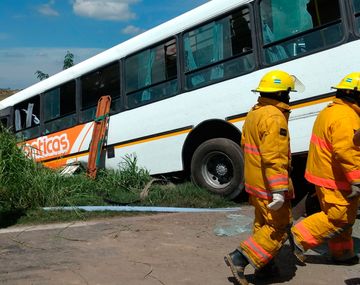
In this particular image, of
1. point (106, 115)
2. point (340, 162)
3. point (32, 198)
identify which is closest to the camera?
point (340, 162)

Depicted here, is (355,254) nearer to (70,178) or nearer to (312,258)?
(312,258)

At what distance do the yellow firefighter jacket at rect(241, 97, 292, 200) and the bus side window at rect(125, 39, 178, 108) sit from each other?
3.72m

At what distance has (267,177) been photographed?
3.59 metres

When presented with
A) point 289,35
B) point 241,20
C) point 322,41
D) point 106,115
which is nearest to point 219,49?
point 241,20

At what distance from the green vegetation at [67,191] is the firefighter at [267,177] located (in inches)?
121

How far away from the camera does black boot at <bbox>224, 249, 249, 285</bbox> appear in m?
3.63

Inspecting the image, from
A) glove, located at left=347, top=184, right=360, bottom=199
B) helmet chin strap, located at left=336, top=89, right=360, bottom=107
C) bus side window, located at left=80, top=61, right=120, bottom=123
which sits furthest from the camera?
bus side window, located at left=80, top=61, right=120, bottom=123

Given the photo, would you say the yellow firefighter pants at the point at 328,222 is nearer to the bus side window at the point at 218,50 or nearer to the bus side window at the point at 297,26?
the bus side window at the point at 297,26

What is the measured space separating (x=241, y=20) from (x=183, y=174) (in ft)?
8.39

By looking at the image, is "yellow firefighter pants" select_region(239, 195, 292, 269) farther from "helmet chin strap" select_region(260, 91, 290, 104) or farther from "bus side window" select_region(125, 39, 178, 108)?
"bus side window" select_region(125, 39, 178, 108)

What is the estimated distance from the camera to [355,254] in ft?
14.2

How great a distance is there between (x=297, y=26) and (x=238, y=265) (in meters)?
3.46

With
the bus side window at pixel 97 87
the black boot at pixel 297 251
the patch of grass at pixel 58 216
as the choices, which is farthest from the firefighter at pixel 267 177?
the bus side window at pixel 97 87

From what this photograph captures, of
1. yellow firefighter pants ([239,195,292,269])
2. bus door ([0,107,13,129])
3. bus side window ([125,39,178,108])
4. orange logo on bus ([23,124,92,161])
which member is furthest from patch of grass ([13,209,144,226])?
bus door ([0,107,13,129])
